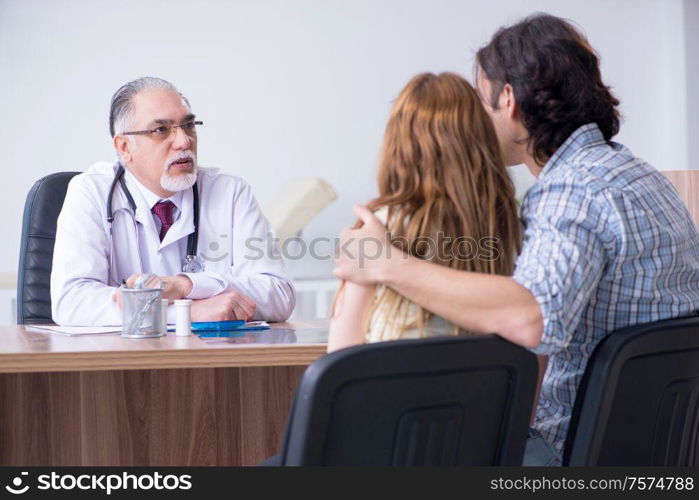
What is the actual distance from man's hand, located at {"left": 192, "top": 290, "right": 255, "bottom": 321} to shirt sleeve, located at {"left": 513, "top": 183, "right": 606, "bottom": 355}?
1.11 metres

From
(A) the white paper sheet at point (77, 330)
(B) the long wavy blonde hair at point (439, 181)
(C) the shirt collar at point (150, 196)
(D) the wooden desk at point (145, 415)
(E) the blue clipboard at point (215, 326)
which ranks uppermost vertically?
(B) the long wavy blonde hair at point (439, 181)

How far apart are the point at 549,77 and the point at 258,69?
14.0 feet

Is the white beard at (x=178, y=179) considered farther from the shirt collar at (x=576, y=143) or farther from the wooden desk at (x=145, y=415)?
the shirt collar at (x=576, y=143)

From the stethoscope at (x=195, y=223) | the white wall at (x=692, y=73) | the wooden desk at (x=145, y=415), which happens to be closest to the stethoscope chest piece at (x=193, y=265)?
the stethoscope at (x=195, y=223)

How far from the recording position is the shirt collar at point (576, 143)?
165cm

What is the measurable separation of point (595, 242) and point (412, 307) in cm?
31

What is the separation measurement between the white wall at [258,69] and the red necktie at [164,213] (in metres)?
2.82

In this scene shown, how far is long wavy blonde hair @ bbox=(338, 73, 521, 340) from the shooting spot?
4.77 ft

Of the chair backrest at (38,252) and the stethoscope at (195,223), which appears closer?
the stethoscope at (195,223)

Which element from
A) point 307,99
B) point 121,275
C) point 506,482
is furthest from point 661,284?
point 307,99

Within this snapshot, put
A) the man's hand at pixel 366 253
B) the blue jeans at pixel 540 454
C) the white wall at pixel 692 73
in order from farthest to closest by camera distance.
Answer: the white wall at pixel 692 73, the blue jeans at pixel 540 454, the man's hand at pixel 366 253

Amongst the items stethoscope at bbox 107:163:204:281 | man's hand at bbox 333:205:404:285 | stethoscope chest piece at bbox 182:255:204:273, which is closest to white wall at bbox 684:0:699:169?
stethoscope at bbox 107:163:204:281

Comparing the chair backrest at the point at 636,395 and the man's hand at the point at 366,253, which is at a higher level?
the man's hand at the point at 366,253

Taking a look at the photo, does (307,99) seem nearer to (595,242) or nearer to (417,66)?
(417,66)
